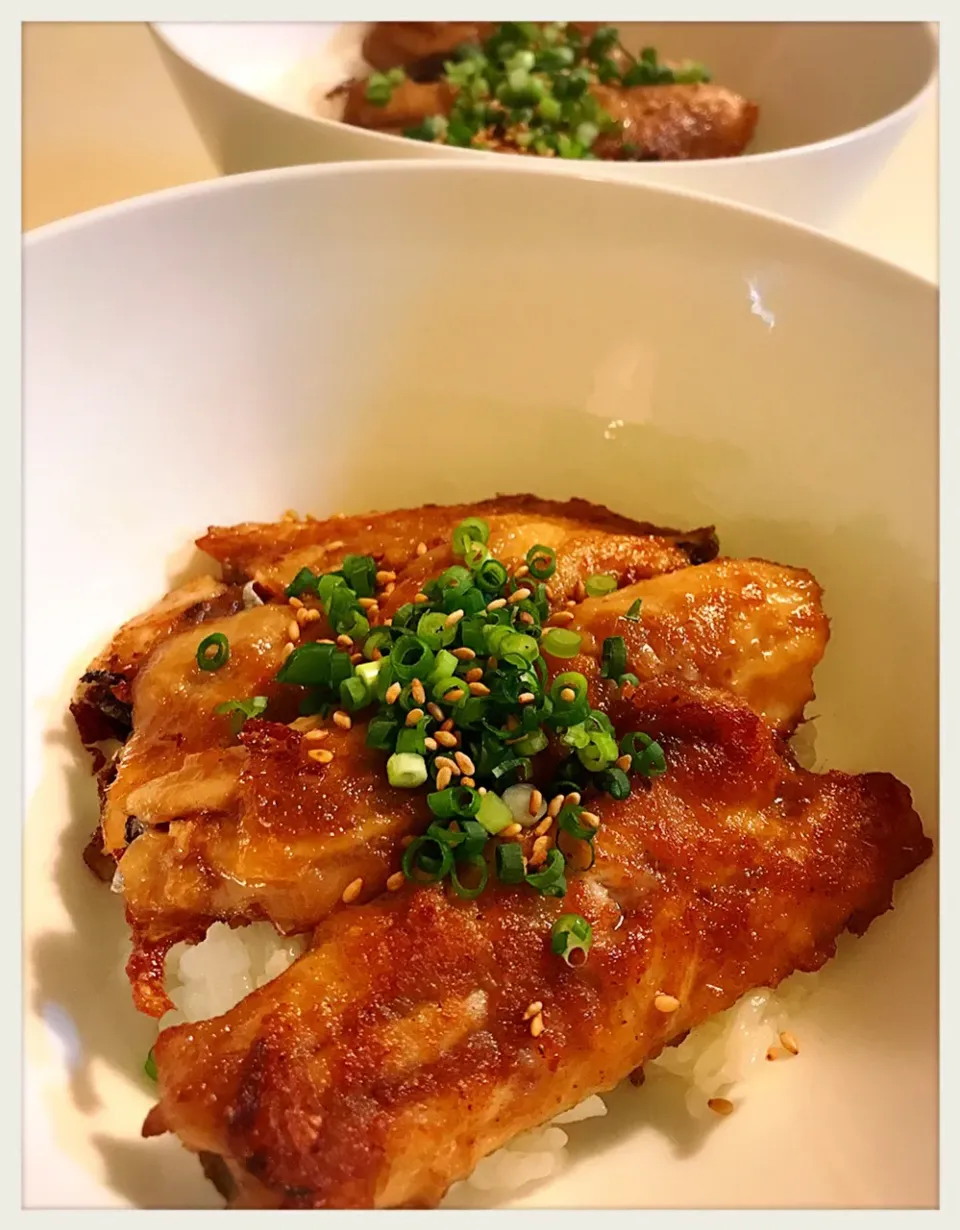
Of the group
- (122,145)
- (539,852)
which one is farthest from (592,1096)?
(122,145)

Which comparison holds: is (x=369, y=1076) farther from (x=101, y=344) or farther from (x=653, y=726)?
(x=101, y=344)

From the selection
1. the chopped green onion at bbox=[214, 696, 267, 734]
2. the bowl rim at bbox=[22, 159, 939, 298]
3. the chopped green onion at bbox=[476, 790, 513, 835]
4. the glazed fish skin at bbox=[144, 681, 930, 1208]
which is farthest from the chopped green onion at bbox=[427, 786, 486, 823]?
the bowl rim at bbox=[22, 159, 939, 298]

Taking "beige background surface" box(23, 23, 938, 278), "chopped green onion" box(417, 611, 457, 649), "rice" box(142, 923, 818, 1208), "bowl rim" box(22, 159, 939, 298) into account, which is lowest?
"rice" box(142, 923, 818, 1208)

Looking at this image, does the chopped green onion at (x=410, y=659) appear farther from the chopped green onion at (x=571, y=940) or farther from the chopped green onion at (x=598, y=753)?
the chopped green onion at (x=571, y=940)

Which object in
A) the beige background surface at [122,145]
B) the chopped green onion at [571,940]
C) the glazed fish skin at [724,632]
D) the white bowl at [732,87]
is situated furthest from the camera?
the beige background surface at [122,145]

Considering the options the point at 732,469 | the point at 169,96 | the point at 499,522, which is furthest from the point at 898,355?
the point at 169,96

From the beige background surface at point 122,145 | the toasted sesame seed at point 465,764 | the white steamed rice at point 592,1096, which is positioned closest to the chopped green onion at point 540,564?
the toasted sesame seed at point 465,764

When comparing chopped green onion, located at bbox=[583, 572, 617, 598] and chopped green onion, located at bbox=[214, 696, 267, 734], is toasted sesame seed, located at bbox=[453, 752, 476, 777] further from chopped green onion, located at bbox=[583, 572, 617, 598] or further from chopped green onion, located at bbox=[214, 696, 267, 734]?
chopped green onion, located at bbox=[583, 572, 617, 598]
